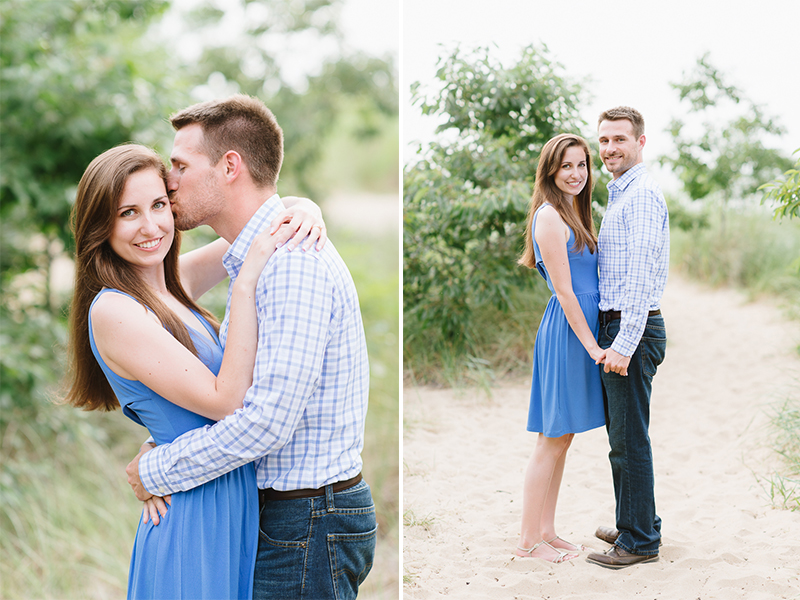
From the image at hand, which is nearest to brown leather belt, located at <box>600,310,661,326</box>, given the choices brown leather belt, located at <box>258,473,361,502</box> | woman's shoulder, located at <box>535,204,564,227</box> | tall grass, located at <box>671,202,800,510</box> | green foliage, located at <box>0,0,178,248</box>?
woman's shoulder, located at <box>535,204,564,227</box>

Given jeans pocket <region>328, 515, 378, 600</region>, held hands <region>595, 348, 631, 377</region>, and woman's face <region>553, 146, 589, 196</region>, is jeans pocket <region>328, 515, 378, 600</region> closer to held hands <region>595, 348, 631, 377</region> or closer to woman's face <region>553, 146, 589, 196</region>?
held hands <region>595, 348, 631, 377</region>

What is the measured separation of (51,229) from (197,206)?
395 cm

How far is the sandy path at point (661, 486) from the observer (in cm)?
283

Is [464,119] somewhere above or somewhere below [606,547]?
above

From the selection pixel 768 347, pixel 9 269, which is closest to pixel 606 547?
pixel 768 347

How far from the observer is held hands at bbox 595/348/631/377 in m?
2.69

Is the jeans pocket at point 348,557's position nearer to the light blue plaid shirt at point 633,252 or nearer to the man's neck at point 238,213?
the man's neck at point 238,213

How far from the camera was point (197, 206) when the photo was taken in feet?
6.45

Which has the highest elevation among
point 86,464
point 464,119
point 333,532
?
point 464,119

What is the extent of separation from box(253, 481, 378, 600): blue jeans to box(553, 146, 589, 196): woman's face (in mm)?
1527

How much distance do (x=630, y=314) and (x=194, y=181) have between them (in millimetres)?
1614

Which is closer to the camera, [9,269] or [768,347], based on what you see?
[9,269]

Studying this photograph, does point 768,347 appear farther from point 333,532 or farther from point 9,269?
point 9,269

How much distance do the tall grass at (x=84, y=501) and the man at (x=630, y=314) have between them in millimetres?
1800
